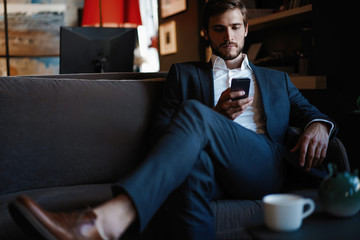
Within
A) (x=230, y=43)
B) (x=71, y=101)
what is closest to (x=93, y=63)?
(x=71, y=101)

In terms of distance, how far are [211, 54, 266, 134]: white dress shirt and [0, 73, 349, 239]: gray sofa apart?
1.16 ft

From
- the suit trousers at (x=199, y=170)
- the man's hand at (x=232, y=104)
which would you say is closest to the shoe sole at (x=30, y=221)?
the suit trousers at (x=199, y=170)

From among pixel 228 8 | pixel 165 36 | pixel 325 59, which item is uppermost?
pixel 165 36

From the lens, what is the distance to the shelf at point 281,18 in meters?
2.96

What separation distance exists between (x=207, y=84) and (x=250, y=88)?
0.71 ft

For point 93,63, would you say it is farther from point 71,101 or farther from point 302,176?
point 302,176

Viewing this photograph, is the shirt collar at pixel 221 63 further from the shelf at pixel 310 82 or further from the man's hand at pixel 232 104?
the shelf at pixel 310 82

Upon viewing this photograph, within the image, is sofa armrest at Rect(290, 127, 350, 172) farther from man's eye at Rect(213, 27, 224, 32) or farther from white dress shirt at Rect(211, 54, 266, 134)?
man's eye at Rect(213, 27, 224, 32)

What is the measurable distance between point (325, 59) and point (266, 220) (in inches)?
79.5

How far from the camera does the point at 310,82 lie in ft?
9.07

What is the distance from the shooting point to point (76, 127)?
1.79m

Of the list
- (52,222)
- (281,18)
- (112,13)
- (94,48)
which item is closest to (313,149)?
(52,222)

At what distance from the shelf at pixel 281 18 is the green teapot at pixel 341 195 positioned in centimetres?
209

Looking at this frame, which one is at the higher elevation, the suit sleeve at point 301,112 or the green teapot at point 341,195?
the suit sleeve at point 301,112
